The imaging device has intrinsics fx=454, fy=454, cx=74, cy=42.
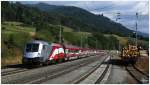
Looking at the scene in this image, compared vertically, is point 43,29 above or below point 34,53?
above

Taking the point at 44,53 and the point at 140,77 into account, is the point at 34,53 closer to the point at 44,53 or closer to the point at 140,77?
Answer: the point at 44,53

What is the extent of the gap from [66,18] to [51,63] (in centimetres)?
11708

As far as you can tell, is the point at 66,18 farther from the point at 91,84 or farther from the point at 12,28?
the point at 91,84

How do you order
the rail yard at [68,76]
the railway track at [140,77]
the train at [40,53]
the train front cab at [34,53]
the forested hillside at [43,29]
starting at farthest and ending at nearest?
the forested hillside at [43,29]
the train at [40,53]
the train front cab at [34,53]
the rail yard at [68,76]
the railway track at [140,77]

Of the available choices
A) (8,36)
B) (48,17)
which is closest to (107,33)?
(48,17)

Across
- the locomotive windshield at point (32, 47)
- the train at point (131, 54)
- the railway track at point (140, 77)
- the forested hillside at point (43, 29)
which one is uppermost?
the forested hillside at point (43, 29)

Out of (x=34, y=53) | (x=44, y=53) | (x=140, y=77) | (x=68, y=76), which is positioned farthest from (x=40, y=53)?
(x=140, y=77)

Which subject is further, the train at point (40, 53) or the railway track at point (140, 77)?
the train at point (40, 53)

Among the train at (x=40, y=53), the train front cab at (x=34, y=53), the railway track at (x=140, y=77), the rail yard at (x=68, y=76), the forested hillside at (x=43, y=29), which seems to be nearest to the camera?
the railway track at (x=140, y=77)

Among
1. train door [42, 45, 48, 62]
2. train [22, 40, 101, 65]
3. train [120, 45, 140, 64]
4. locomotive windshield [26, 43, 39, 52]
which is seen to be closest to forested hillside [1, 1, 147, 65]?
train [22, 40, 101, 65]

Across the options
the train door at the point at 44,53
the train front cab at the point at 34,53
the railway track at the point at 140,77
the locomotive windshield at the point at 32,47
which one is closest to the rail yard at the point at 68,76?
the railway track at the point at 140,77

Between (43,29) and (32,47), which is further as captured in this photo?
(43,29)

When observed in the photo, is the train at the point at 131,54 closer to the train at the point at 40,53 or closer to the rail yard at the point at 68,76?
the train at the point at 40,53

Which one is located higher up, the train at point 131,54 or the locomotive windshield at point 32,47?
the locomotive windshield at point 32,47
